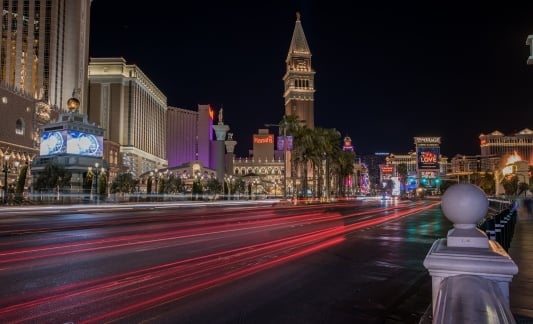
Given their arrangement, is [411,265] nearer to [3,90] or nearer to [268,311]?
[268,311]

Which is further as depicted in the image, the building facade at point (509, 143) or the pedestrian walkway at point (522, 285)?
the building facade at point (509, 143)

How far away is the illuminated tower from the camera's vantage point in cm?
17000

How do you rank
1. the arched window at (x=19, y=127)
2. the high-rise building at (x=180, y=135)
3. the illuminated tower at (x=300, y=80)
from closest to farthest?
1. the arched window at (x=19, y=127)
2. the illuminated tower at (x=300, y=80)
3. the high-rise building at (x=180, y=135)

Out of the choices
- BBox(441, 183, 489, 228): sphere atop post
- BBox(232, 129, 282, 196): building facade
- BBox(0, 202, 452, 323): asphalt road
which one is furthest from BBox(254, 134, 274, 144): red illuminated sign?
BBox(441, 183, 489, 228): sphere atop post

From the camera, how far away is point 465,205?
150 inches

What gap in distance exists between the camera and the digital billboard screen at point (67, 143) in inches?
2904

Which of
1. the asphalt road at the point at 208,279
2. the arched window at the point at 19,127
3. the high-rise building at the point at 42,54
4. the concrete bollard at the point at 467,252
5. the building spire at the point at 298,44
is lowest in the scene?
the asphalt road at the point at 208,279

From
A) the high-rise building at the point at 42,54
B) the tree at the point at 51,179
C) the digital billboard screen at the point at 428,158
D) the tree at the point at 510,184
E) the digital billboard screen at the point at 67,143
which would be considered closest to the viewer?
the tree at the point at 51,179

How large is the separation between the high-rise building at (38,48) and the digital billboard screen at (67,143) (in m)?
26.6

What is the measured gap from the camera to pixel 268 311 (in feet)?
21.5

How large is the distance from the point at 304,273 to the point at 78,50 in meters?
116

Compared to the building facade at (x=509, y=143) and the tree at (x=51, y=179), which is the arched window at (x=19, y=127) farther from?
the building facade at (x=509, y=143)

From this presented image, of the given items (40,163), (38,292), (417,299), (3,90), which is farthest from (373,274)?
(3,90)

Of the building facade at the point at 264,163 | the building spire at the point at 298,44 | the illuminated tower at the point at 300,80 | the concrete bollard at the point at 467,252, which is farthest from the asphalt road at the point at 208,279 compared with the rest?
the building facade at the point at 264,163
